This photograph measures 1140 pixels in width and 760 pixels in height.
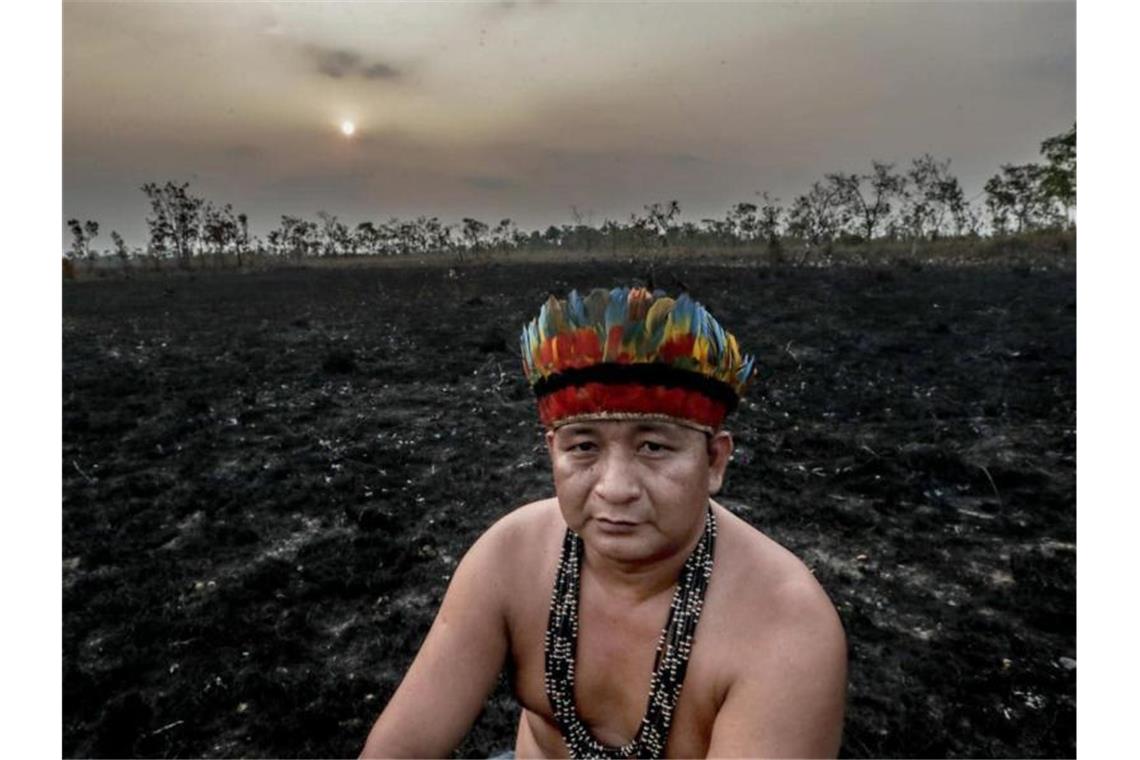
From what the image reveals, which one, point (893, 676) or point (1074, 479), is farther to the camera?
point (1074, 479)

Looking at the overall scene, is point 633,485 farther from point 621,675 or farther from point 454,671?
point 454,671

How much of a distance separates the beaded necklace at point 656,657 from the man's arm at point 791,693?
146mm

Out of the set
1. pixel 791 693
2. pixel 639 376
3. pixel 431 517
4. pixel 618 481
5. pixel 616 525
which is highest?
pixel 639 376

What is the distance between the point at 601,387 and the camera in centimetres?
177

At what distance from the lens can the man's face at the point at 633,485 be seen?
5.70 ft

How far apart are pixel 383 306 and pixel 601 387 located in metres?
21.3

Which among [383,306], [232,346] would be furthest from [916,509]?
[383,306]

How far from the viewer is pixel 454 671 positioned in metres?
1.98

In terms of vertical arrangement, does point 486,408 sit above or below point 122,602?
above

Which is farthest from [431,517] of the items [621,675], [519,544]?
[621,675]

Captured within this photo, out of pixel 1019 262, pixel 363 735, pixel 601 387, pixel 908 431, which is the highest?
pixel 1019 262

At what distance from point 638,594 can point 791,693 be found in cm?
43

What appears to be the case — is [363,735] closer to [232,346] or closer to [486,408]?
[486,408]

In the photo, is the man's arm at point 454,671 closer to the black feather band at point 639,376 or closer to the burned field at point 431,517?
the black feather band at point 639,376
